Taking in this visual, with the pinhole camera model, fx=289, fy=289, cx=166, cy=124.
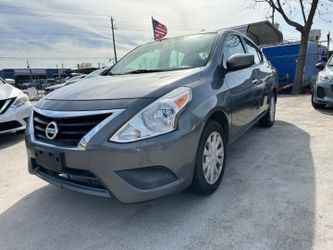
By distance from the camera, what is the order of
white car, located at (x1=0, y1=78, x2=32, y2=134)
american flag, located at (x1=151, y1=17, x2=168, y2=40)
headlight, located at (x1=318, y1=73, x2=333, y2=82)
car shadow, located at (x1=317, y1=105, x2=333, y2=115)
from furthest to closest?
american flag, located at (x1=151, y1=17, x2=168, y2=40) → car shadow, located at (x1=317, y1=105, x2=333, y2=115) → headlight, located at (x1=318, y1=73, x2=333, y2=82) → white car, located at (x1=0, y1=78, x2=32, y2=134)

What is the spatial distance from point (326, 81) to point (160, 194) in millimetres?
5054

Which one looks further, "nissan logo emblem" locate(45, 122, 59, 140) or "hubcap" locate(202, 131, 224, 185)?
"hubcap" locate(202, 131, 224, 185)

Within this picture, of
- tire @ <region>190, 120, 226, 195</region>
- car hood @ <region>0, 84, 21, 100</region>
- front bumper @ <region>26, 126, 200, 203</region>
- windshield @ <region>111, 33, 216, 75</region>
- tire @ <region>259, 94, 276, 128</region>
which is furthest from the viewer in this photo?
car hood @ <region>0, 84, 21, 100</region>

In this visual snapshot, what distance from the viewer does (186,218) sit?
7.52ft

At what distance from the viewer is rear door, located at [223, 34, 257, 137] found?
296 centimetres

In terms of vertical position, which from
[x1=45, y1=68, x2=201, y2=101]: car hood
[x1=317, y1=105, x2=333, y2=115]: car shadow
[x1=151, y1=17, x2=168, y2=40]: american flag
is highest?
[x1=151, y1=17, x2=168, y2=40]: american flag

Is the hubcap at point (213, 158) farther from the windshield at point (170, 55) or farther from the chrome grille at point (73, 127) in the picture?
the chrome grille at point (73, 127)

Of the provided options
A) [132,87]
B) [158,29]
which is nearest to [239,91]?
[132,87]

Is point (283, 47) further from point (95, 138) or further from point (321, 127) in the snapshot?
point (95, 138)

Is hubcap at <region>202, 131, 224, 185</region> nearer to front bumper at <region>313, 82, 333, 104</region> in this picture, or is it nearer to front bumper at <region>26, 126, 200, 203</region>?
front bumper at <region>26, 126, 200, 203</region>

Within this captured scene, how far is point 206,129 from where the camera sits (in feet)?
7.83

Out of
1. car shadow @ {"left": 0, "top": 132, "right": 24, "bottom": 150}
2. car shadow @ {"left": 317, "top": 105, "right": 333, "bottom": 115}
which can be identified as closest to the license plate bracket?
car shadow @ {"left": 0, "top": 132, "right": 24, "bottom": 150}

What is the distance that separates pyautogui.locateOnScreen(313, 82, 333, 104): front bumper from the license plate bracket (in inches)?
213

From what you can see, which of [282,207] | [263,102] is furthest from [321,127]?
[282,207]
